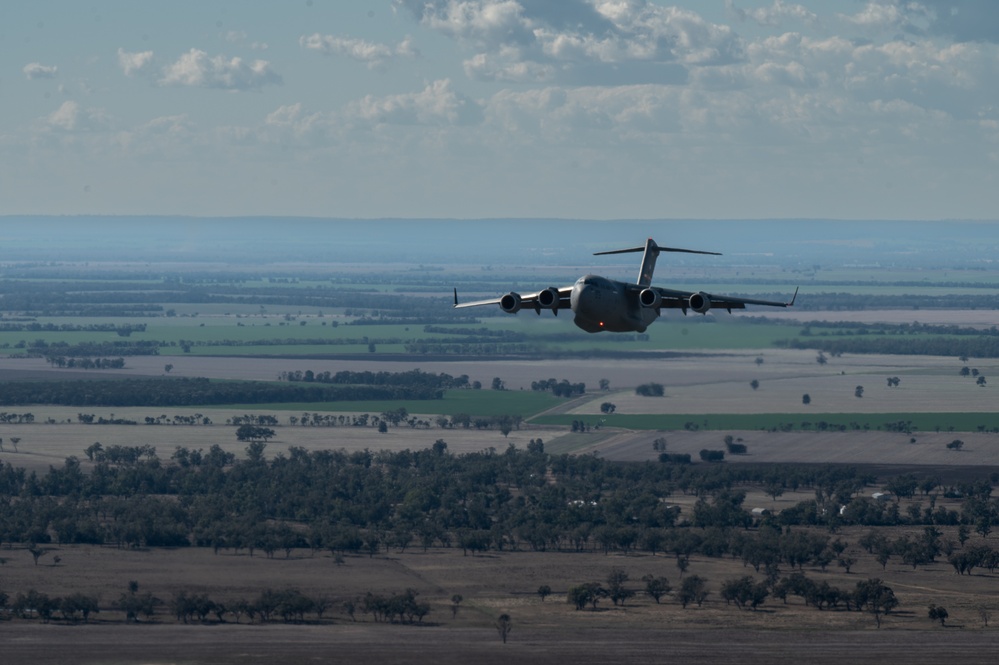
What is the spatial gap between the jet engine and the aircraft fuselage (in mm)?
1248

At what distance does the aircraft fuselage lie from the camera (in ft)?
194

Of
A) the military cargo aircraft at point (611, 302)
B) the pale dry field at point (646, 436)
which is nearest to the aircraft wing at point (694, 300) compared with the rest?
the military cargo aircraft at point (611, 302)

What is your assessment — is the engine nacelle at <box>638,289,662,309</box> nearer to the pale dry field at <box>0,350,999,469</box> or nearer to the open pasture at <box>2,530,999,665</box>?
the open pasture at <box>2,530,999,665</box>

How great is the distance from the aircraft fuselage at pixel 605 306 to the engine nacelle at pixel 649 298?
289 mm

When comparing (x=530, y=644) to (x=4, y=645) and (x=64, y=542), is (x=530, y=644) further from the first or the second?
(x=64, y=542)

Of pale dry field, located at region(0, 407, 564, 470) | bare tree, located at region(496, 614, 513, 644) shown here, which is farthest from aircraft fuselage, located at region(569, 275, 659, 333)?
pale dry field, located at region(0, 407, 564, 470)

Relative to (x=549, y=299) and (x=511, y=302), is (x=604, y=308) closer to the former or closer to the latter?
(x=549, y=299)

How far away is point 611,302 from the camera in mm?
60031

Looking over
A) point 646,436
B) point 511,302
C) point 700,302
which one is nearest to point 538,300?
point 511,302

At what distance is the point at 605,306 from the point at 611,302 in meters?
0.36

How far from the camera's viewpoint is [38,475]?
463ft

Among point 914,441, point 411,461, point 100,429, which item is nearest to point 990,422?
point 914,441

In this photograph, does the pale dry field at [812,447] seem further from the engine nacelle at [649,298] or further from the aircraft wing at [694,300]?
the engine nacelle at [649,298]

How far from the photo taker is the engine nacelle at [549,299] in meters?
61.7
